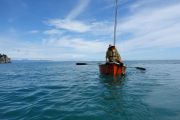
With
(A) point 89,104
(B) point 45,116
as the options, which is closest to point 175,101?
(A) point 89,104

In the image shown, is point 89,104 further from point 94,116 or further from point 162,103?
point 162,103

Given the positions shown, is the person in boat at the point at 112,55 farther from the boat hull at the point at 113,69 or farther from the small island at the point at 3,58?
the small island at the point at 3,58

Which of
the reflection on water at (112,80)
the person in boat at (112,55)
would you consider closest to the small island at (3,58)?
the person in boat at (112,55)

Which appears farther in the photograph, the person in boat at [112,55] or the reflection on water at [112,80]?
the person in boat at [112,55]

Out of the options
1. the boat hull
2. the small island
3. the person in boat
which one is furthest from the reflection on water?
the small island

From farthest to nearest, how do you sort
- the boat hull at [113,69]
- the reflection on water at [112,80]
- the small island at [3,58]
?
the small island at [3,58] < the boat hull at [113,69] < the reflection on water at [112,80]

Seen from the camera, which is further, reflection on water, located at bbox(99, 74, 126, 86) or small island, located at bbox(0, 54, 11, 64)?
small island, located at bbox(0, 54, 11, 64)

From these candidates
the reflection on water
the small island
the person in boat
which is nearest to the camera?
the reflection on water

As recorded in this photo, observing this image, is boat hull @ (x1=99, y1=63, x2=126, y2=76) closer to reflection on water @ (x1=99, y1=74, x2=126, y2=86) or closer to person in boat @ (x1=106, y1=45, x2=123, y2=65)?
reflection on water @ (x1=99, y1=74, x2=126, y2=86)

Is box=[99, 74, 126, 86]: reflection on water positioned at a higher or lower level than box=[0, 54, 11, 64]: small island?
lower

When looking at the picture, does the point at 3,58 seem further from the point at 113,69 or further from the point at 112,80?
the point at 112,80

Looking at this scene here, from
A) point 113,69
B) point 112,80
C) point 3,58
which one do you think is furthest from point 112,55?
point 3,58

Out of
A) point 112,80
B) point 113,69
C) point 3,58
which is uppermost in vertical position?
point 3,58

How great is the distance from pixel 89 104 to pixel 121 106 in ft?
6.66
